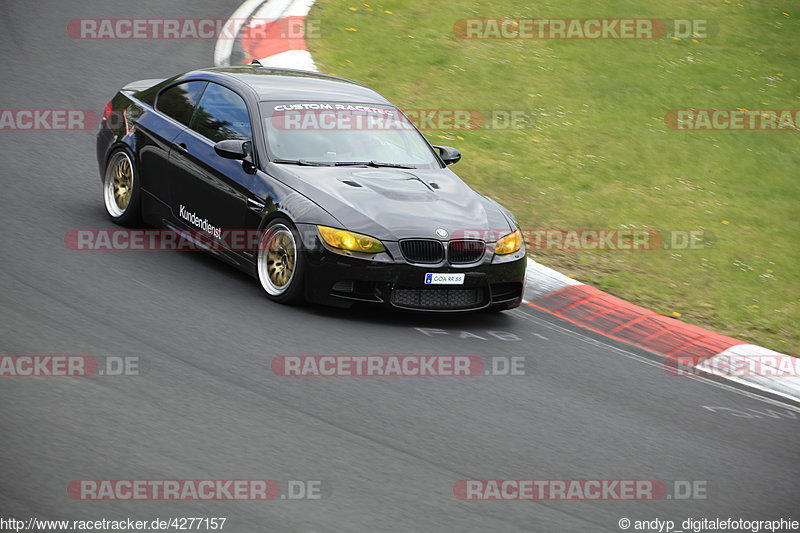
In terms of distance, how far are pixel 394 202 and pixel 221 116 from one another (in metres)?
1.83

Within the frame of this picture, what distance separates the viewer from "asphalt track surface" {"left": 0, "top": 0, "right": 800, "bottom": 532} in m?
5.23

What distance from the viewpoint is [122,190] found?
953 centimetres

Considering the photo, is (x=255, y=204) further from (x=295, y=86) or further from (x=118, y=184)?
(x=118, y=184)

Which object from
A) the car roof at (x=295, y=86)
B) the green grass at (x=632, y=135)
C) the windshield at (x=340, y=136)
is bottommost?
the green grass at (x=632, y=135)

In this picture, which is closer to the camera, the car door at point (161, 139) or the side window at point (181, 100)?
the car door at point (161, 139)

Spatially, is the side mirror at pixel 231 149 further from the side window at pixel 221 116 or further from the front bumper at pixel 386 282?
the front bumper at pixel 386 282

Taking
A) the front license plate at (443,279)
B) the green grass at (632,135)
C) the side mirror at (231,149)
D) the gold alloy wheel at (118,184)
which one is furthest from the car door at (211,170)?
the green grass at (632,135)

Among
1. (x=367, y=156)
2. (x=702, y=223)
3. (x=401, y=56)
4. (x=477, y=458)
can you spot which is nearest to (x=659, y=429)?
(x=477, y=458)

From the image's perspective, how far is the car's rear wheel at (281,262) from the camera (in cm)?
785

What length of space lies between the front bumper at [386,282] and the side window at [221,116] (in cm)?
143

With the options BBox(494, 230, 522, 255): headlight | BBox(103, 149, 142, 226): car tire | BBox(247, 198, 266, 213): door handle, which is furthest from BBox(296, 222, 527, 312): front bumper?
BBox(103, 149, 142, 226): car tire

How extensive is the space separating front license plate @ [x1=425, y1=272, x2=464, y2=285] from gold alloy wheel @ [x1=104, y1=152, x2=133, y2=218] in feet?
10.1

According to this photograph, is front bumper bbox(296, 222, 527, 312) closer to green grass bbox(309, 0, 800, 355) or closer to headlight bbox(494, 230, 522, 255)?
headlight bbox(494, 230, 522, 255)

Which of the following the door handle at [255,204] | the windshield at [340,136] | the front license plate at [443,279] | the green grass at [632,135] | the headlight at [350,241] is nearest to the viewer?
the headlight at [350,241]
